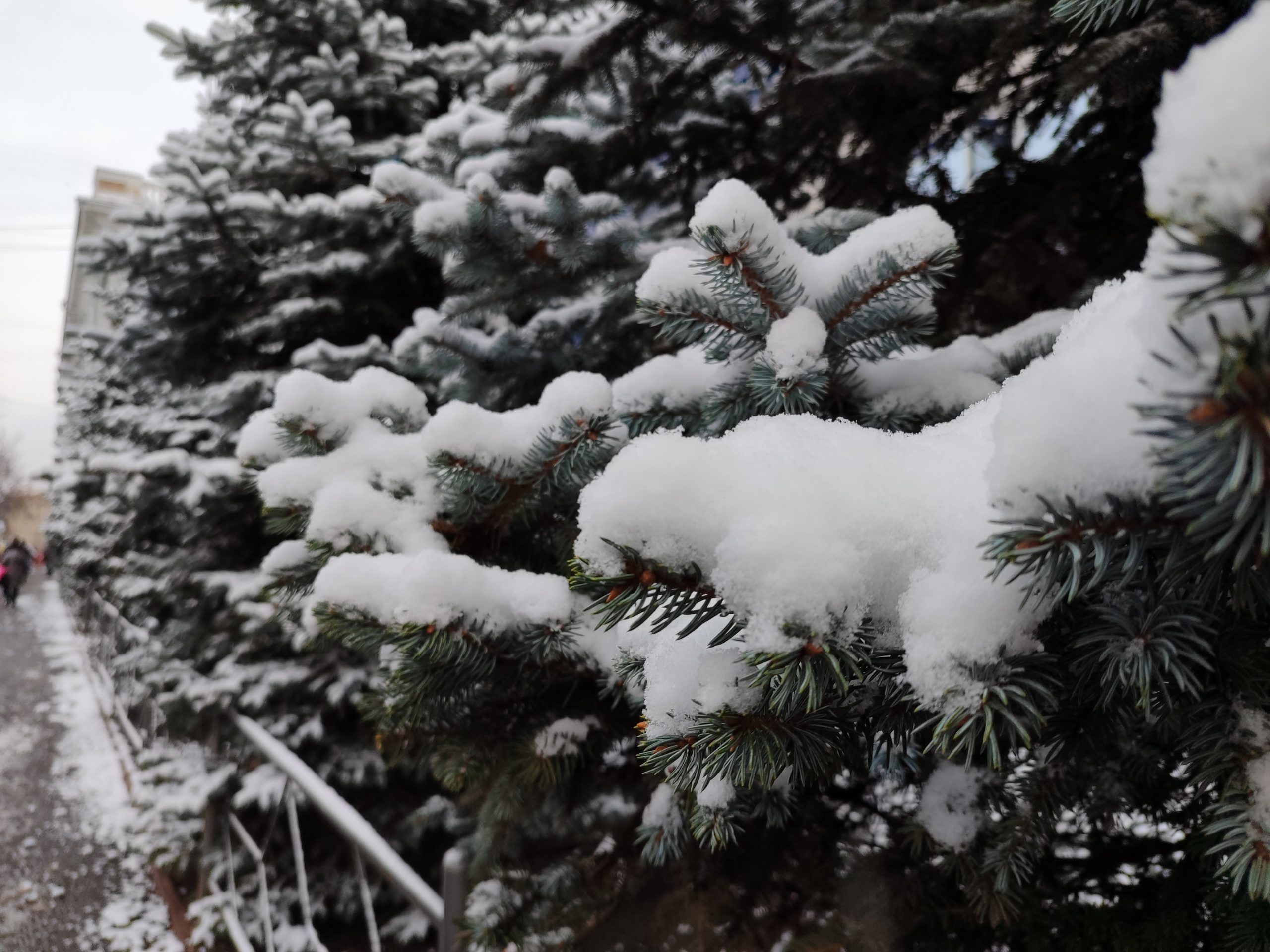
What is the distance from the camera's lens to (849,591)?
1.85 ft

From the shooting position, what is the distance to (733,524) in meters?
0.59

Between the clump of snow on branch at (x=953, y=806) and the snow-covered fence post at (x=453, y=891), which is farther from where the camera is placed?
the snow-covered fence post at (x=453, y=891)

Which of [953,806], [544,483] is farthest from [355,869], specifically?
[953,806]

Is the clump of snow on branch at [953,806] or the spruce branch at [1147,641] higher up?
the spruce branch at [1147,641]

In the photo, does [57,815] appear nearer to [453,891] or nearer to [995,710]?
[453,891]

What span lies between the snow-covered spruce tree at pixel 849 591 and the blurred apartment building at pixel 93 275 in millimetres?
4248

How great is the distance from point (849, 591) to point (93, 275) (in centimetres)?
546

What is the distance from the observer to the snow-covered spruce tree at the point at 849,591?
44 cm

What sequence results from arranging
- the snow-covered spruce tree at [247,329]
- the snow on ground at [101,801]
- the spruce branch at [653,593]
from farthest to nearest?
the snow on ground at [101,801], the snow-covered spruce tree at [247,329], the spruce branch at [653,593]

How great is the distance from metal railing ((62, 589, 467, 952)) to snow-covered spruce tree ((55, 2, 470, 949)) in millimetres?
189

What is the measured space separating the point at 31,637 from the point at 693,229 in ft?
51.7

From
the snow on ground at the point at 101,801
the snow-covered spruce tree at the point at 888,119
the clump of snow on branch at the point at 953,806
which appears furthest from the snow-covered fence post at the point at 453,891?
the snow on ground at the point at 101,801

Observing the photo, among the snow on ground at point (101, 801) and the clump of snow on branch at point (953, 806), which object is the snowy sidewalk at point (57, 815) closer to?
the snow on ground at point (101, 801)

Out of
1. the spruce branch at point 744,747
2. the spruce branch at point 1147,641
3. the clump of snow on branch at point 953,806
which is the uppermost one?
the spruce branch at point 1147,641
